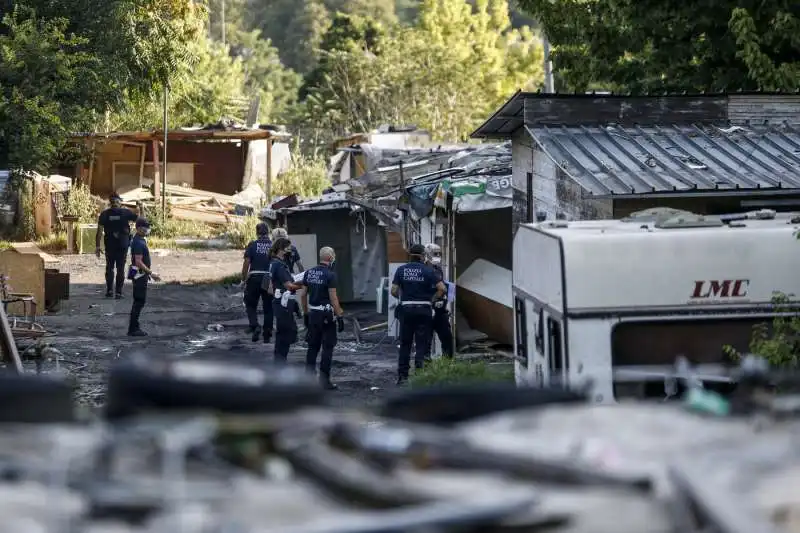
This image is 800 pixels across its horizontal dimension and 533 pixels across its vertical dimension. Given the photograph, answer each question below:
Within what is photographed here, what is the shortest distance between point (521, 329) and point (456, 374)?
2.29 m

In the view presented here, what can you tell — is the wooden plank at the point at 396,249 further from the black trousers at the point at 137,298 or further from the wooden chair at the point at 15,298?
the wooden chair at the point at 15,298

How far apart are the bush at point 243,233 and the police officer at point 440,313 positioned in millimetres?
18335

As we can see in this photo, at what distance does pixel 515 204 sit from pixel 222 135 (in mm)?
23398

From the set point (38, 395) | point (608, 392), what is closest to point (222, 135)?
point (608, 392)

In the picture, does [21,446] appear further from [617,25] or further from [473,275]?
[617,25]

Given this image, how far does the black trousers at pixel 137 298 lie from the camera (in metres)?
19.4

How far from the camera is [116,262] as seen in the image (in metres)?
24.2

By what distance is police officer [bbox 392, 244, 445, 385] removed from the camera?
15.6 meters

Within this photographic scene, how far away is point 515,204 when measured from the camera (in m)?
16.6

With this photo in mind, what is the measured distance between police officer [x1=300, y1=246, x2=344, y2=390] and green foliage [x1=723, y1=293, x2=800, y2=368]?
6634 mm

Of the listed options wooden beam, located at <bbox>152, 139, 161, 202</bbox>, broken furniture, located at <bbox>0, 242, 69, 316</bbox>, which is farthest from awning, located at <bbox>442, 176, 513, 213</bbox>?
wooden beam, located at <bbox>152, 139, 161, 202</bbox>

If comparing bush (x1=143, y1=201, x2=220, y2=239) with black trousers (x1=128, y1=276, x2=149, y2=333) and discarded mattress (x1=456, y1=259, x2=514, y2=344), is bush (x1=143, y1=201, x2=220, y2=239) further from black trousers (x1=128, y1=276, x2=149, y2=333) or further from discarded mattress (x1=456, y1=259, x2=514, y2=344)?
discarded mattress (x1=456, y1=259, x2=514, y2=344)

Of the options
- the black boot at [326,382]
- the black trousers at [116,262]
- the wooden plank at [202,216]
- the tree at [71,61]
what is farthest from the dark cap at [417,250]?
the wooden plank at [202,216]

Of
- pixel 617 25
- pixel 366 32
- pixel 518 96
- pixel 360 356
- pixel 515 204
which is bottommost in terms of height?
pixel 360 356
